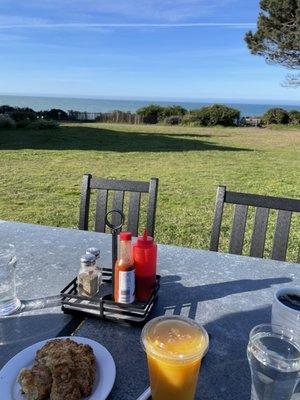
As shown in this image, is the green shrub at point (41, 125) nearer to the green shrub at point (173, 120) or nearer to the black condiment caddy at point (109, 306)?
the green shrub at point (173, 120)

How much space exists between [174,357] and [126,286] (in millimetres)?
369

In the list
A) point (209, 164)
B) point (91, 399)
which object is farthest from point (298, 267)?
point (209, 164)

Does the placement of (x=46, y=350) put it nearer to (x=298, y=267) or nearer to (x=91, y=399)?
(x=91, y=399)

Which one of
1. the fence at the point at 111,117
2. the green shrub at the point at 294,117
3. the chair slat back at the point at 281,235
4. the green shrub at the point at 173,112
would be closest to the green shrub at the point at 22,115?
the fence at the point at 111,117

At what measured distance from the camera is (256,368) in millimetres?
Result: 779

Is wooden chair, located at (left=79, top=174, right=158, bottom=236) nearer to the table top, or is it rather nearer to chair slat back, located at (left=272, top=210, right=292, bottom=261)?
the table top

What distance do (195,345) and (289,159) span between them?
30.8ft

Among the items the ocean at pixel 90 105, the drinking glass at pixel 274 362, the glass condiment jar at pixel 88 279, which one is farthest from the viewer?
the ocean at pixel 90 105

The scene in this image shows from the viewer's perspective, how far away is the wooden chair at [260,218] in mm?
1889

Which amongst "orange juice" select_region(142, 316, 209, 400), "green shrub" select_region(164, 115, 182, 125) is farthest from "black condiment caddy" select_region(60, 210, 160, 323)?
"green shrub" select_region(164, 115, 182, 125)

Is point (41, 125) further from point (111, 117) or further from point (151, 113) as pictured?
point (151, 113)

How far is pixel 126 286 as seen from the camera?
3.59ft

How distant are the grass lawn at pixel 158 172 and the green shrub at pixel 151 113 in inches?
325

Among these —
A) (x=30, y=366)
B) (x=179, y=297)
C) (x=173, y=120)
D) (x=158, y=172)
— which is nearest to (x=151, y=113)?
(x=173, y=120)
